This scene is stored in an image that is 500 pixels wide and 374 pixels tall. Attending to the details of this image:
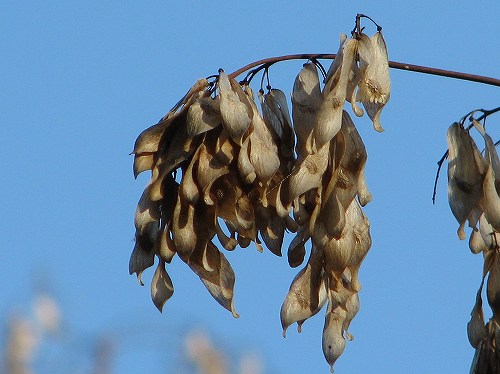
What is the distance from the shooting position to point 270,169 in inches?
75.5

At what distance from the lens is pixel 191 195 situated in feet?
6.39

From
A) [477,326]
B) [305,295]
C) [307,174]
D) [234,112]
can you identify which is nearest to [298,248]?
[305,295]

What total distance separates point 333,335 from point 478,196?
40cm

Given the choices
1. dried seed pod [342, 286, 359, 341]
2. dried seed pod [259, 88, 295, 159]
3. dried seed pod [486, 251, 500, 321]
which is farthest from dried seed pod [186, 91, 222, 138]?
dried seed pod [486, 251, 500, 321]

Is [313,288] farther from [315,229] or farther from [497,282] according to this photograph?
[497,282]

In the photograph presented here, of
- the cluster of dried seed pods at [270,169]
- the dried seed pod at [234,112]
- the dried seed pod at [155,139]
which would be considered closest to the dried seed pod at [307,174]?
the cluster of dried seed pods at [270,169]

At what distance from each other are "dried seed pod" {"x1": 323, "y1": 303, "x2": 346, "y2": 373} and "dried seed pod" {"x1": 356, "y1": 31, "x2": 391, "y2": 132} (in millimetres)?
401

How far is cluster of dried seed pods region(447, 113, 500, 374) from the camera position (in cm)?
207

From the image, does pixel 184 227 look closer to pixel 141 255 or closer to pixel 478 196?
pixel 141 255

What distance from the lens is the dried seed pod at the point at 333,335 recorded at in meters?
2.10

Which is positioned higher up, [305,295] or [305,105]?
[305,105]

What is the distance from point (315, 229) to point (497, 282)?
47cm

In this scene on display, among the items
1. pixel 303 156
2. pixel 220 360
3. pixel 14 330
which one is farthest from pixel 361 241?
pixel 14 330

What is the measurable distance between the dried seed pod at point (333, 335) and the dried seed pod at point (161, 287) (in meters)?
0.32
